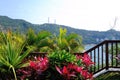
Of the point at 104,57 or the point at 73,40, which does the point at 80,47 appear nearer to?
the point at 73,40

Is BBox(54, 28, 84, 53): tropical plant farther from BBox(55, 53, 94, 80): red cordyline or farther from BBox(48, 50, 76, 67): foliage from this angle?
BBox(55, 53, 94, 80): red cordyline

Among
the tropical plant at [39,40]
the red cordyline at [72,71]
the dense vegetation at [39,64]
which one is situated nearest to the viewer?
the red cordyline at [72,71]

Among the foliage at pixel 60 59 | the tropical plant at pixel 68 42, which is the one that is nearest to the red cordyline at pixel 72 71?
the foliage at pixel 60 59

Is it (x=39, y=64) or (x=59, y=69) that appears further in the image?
(x=39, y=64)

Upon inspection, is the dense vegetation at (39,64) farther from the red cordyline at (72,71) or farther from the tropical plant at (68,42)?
the tropical plant at (68,42)

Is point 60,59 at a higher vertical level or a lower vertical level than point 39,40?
higher

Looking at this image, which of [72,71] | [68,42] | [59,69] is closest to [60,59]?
[59,69]

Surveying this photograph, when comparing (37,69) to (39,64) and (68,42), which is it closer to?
(39,64)

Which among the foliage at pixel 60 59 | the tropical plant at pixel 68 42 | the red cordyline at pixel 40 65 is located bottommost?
the tropical plant at pixel 68 42

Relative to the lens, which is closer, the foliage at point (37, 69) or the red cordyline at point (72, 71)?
the red cordyline at point (72, 71)


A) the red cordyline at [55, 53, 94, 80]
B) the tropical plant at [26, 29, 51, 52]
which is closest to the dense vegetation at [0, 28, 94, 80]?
the red cordyline at [55, 53, 94, 80]

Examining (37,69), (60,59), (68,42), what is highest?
(60,59)

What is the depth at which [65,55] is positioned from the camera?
547 cm

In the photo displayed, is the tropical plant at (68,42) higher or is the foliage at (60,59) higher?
the foliage at (60,59)
